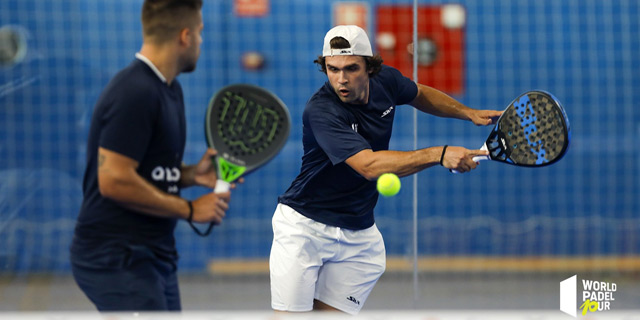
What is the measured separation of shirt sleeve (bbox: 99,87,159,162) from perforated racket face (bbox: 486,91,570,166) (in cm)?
136

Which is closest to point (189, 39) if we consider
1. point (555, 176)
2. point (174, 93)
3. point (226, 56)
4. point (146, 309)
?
point (174, 93)

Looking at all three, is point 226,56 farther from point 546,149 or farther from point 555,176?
point 546,149

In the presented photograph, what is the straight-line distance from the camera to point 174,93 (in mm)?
2676

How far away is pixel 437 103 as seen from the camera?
3908 mm

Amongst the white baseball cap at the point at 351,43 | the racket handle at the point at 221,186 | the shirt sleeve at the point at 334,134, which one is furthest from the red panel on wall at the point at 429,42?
the racket handle at the point at 221,186

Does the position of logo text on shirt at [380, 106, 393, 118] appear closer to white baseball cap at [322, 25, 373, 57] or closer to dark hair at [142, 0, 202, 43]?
white baseball cap at [322, 25, 373, 57]

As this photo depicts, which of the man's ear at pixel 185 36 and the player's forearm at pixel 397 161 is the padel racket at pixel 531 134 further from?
the man's ear at pixel 185 36

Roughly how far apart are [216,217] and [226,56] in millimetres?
4226

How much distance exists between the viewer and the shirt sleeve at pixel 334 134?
323 centimetres

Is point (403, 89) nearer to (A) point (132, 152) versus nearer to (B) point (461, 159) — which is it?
Answer: (B) point (461, 159)

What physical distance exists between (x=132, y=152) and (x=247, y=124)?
0.54 meters

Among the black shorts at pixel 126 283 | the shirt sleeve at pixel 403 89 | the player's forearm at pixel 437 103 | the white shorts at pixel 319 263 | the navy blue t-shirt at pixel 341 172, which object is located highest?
the shirt sleeve at pixel 403 89

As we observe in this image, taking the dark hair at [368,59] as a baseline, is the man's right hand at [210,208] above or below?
below

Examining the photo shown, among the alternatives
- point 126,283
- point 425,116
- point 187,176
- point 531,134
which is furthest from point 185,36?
point 425,116
